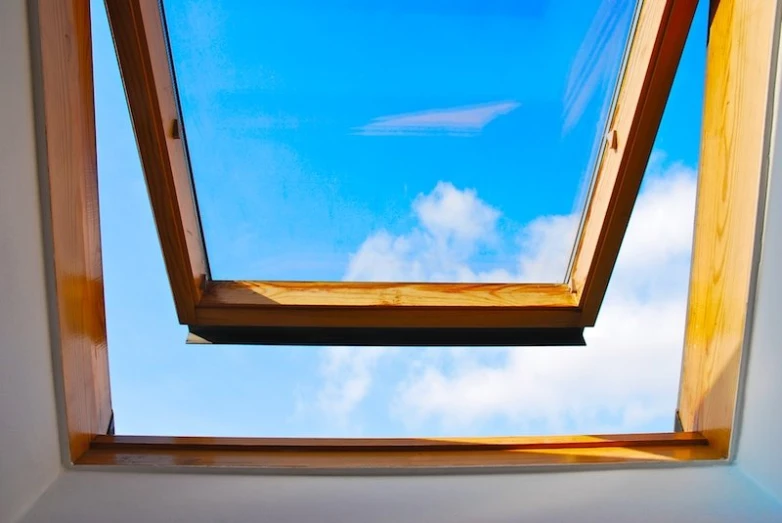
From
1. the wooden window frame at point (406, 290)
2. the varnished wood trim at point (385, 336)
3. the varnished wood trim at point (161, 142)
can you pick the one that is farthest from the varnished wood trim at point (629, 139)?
the varnished wood trim at point (161, 142)

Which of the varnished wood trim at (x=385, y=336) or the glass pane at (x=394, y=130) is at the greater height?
the glass pane at (x=394, y=130)

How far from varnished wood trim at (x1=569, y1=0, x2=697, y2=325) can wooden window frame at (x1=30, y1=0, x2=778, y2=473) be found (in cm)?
8

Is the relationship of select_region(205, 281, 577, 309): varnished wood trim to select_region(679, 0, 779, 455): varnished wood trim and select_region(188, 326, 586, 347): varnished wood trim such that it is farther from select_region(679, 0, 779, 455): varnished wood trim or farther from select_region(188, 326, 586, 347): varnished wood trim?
select_region(679, 0, 779, 455): varnished wood trim

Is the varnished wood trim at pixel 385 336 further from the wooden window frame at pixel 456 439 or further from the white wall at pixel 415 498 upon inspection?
the white wall at pixel 415 498

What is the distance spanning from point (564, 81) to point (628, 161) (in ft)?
0.71

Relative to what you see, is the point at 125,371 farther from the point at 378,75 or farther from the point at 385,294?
the point at 378,75

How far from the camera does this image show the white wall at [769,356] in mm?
941

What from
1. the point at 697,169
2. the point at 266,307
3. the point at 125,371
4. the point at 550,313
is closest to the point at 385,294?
the point at 266,307

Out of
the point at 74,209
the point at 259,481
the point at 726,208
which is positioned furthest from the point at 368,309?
the point at 726,208

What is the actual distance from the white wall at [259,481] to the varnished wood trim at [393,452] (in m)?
0.03

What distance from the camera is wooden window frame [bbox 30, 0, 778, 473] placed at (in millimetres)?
962

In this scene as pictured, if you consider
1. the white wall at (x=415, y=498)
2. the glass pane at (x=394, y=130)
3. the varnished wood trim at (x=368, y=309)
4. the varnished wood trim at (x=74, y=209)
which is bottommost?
the white wall at (x=415, y=498)

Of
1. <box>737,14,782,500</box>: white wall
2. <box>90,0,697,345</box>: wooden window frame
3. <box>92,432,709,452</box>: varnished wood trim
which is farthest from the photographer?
<box>90,0,697,345</box>: wooden window frame

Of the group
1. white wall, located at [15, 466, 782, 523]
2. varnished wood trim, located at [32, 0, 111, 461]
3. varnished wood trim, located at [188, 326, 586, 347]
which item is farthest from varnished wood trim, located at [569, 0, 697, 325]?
varnished wood trim, located at [32, 0, 111, 461]
